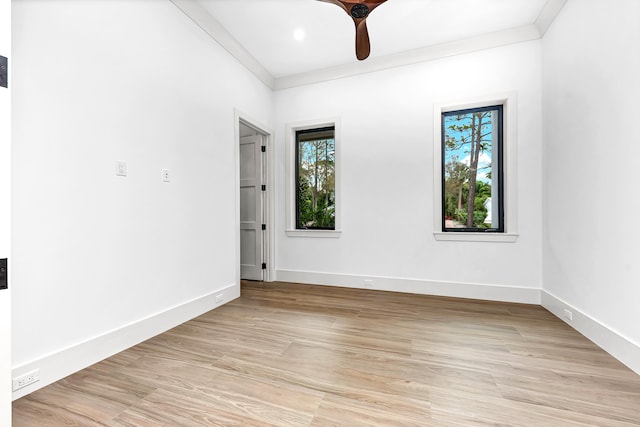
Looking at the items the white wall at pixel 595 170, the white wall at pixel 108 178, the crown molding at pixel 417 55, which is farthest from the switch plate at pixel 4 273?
the crown molding at pixel 417 55

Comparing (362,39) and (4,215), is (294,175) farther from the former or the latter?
(4,215)

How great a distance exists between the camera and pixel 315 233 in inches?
157

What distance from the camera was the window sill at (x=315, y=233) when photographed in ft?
12.8

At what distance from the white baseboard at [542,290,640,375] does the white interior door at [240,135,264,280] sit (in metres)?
3.40

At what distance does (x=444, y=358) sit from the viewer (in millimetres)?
1929

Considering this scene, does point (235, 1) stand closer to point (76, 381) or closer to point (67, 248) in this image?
point (67, 248)

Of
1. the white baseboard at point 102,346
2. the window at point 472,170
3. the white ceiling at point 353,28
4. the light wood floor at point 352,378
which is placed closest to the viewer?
the light wood floor at point 352,378

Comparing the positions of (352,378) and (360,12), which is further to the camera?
(360,12)

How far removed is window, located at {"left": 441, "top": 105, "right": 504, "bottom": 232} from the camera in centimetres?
338

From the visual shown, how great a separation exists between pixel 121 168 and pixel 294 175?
2.37 metres

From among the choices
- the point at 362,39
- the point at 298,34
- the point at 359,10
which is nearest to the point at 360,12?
the point at 359,10

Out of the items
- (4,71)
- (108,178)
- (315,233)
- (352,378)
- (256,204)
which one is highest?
(4,71)

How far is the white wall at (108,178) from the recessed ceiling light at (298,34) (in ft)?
2.86

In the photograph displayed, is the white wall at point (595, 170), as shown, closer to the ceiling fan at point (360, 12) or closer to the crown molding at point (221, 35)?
the ceiling fan at point (360, 12)
